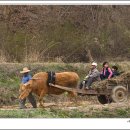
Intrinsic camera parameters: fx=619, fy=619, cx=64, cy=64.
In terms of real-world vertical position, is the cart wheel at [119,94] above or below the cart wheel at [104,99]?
above

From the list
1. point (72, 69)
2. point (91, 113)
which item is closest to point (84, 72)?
point (72, 69)

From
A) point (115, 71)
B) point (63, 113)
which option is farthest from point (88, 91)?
point (63, 113)

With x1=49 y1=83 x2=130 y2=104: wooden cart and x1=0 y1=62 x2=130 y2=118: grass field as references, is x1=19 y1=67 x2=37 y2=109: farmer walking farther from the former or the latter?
x1=49 y1=83 x2=130 y2=104: wooden cart

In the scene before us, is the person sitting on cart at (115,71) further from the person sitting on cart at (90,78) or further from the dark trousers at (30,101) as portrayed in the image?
the dark trousers at (30,101)

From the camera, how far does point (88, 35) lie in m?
22.1

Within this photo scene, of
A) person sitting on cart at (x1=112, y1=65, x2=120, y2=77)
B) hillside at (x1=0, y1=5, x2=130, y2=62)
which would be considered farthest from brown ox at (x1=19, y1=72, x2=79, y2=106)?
hillside at (x1=0, y1=5, x2=130, y2=62)

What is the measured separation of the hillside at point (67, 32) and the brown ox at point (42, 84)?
3149 mm

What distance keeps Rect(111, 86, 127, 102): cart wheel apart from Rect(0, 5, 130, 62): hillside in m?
3.39

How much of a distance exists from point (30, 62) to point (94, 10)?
397 cm

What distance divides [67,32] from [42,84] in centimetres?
520

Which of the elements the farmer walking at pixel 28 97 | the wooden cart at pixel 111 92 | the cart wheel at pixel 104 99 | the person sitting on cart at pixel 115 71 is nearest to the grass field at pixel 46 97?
the cart wheel at pixel 104 99

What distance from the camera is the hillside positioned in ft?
69.0

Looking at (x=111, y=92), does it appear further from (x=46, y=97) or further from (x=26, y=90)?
(x=26, y=90)

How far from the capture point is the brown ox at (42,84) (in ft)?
56.5
